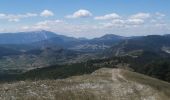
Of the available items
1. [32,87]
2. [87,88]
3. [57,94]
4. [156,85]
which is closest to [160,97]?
[156,85]

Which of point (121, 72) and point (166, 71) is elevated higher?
point (121, 72)

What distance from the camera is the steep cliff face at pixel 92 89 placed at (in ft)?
171

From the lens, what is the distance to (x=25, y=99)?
163 ft

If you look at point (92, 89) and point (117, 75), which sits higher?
point (117, 75)

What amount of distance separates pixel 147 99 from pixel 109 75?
12649mm

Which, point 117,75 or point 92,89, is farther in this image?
point 117,75

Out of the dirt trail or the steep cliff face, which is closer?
the steep cliff face

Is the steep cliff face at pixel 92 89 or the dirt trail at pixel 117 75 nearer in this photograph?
the steep cliff face at pixel 92 89

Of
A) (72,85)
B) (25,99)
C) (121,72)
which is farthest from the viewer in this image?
(121,72)

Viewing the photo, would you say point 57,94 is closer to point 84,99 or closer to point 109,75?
point 84,99

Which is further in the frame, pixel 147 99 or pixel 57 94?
pixel 147 99

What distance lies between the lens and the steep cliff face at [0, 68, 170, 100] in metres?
52.0

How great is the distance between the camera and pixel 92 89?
60.7 m

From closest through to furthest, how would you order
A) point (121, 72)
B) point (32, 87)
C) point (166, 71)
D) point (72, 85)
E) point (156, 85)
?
point (32, 87), point (72, 85), point (156, 85), point (121, 72), point (166, 71)
